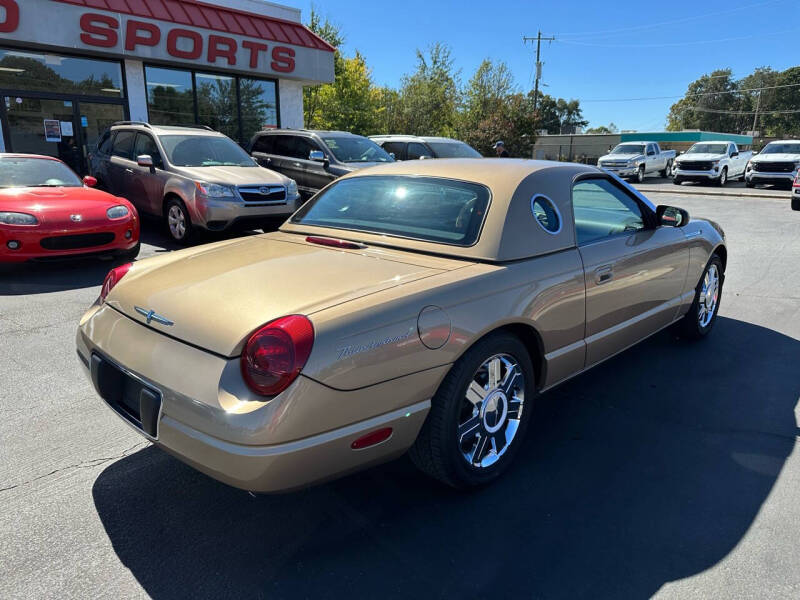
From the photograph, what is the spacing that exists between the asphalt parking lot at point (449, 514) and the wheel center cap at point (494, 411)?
30cm

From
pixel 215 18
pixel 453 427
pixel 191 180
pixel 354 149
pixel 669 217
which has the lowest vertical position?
pixel 453 427

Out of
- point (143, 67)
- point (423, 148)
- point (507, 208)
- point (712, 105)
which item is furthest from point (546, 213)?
point (712, 105)

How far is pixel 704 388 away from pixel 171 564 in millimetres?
3557

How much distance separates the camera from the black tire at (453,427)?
2.57 m

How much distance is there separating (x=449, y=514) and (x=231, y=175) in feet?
24.4

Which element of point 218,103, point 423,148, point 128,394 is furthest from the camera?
point 218,103

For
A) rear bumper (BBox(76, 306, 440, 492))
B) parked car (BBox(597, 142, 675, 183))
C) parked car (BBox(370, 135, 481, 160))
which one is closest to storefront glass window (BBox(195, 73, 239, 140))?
parked car (BBox(370, 135, 481, 160))

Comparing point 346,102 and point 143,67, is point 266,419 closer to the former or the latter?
point 143,67

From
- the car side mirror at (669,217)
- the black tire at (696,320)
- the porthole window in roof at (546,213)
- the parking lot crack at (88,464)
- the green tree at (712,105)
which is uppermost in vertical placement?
the green tree at (712,105)

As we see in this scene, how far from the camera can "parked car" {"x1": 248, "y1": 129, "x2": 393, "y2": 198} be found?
36.1ft

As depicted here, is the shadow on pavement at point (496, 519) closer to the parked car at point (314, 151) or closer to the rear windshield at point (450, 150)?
the parked car at point (314, 151)

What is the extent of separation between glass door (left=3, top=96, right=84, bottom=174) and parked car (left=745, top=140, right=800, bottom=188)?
2256 cm

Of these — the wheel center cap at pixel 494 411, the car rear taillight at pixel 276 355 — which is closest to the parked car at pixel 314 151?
the wheel center cap at pixel 494 411

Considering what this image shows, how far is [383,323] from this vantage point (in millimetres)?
2320
